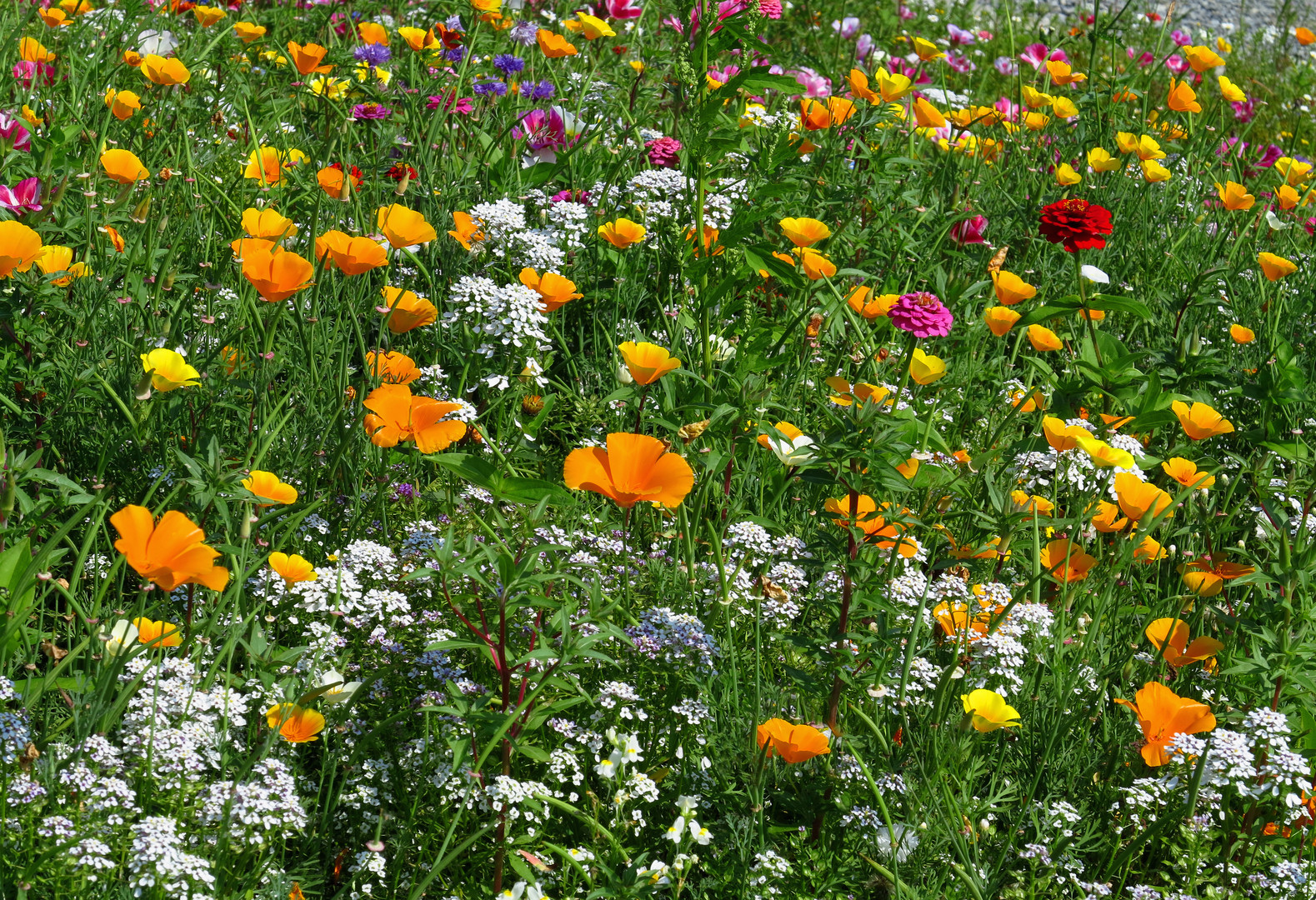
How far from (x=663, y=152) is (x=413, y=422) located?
5.43ft

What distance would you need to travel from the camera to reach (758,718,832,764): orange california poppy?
58.8 inches

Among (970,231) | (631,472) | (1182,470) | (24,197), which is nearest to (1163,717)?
(1182,470)

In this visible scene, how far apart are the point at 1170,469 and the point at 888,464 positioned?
0.68 m

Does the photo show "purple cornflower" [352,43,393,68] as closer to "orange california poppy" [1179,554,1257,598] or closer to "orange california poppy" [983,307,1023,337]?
"orange california poppy" [983,307,1023,337]

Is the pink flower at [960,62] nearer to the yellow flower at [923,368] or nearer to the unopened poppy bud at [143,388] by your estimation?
the yellow flower at [923,368]

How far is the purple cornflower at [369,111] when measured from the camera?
300 centimetres

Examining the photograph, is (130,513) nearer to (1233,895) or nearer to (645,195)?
(1233,895)

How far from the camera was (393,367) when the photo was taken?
2.11 meters

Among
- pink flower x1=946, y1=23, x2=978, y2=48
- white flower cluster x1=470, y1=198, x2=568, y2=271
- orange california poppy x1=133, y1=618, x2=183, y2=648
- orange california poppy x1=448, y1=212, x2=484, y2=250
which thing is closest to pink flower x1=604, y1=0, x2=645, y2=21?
white flower cluster x1=470, y1=198, x2=568, y2=271

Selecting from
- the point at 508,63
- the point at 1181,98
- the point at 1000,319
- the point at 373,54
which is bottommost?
the point at 1000,319

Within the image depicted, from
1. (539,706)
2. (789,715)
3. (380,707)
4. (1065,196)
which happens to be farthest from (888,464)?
(1065,196)

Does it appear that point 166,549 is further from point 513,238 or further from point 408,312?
point 513,238

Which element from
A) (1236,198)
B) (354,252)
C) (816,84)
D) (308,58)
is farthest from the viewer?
(816,84)

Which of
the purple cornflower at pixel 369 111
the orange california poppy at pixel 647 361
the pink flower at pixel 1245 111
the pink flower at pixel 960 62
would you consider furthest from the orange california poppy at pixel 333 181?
the pink flower at pixel 1245 111
